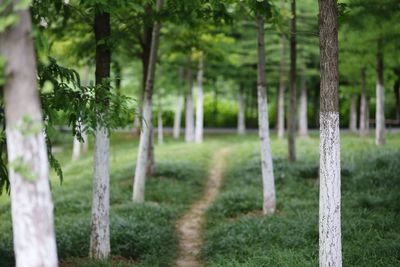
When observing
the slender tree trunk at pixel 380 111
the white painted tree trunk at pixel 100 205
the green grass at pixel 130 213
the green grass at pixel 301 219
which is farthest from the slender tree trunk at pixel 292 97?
the white painted tree trunk at pixel 100 205

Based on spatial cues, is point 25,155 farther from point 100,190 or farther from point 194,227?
point 194,227

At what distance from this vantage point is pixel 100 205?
27.2 feet

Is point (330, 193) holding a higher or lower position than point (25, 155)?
lower

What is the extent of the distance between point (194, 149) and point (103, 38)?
15.4 m

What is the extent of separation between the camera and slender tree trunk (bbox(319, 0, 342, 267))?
6258 millimetres

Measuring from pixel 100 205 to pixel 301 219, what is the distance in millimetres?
4163

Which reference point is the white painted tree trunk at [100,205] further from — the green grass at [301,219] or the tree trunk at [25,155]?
the tree trunk at [25,155]

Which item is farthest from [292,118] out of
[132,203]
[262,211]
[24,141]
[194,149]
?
[24,141]

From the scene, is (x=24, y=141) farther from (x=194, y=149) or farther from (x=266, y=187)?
(x=194, y=149)

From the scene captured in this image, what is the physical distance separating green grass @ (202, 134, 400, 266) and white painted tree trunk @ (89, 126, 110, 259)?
6.12ft

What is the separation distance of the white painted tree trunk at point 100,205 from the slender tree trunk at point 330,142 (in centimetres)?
387

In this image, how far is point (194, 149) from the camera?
2327cm

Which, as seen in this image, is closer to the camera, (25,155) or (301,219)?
(25,155)

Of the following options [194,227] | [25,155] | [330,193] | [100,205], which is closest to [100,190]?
[100,205]
